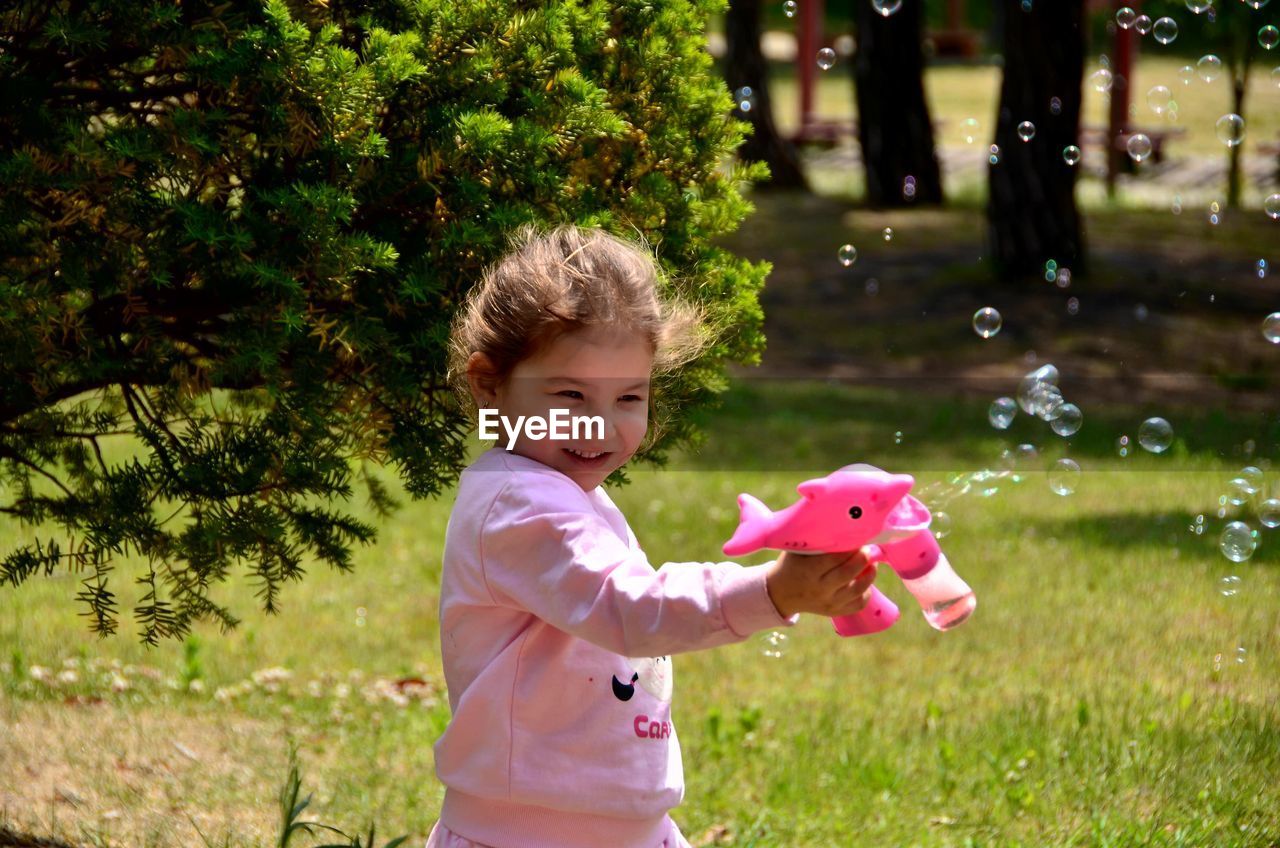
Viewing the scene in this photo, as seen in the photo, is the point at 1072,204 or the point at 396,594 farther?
the point at 1072,204

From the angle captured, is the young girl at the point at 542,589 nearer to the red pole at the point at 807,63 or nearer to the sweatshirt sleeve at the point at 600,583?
the sweatshirt sleeve at the point at 600,583

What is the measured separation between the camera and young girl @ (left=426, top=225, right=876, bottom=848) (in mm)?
2422

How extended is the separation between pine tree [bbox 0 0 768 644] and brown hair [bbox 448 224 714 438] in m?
0.41

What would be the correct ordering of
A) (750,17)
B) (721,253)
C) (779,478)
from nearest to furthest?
(721,253) → (779,478) → (750,17)

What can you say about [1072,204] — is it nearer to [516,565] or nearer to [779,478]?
[779,478]

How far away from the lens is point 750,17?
19.2 metres

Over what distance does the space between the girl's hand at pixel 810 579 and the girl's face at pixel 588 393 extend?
0.44 m

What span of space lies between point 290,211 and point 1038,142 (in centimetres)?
1112

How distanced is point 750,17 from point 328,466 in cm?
1696

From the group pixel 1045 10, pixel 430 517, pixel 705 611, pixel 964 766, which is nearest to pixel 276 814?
pixel 964 766

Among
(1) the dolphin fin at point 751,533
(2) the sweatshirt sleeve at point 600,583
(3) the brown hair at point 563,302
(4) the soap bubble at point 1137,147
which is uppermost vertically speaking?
(3) the brown hair at point 563,302

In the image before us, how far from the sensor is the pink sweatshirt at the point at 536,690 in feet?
7.76

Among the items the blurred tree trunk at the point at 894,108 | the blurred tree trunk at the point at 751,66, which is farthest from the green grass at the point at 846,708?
the blurred tree trunk at the point at 751,66

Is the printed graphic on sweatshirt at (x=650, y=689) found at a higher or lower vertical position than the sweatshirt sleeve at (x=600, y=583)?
lower
